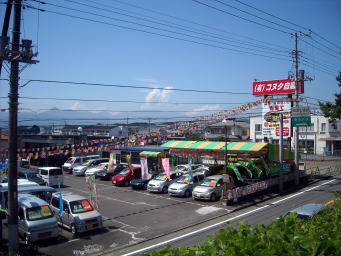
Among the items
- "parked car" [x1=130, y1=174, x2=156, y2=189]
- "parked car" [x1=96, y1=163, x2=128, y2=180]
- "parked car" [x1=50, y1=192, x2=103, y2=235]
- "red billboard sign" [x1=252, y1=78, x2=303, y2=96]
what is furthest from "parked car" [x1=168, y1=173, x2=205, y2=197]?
"red billboard sign" [x1=252, y1=78, x2=303, y2=96]

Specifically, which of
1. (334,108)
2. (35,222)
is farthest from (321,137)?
(35,222)

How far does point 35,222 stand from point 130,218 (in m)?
5.60

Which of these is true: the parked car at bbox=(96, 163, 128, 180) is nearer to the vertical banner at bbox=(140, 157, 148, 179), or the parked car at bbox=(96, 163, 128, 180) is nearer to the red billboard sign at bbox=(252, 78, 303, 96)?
the vertical banner at bbox=(140, 157, 148, 179)

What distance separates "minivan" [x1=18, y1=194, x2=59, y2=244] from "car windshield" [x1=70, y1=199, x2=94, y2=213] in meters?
1.28

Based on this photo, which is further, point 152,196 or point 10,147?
point 152,196

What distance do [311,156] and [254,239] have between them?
5051 centimetres

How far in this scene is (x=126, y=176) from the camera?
26984 millimetres

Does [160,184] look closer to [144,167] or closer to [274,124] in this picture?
[144,167]

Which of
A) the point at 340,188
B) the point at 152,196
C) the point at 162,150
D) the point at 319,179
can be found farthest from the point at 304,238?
the point at 319,179

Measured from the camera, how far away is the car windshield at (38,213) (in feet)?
44.1

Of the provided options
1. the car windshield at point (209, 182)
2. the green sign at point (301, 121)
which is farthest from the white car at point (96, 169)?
the green sign at point (301, 121)

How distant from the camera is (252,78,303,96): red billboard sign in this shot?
114 feet

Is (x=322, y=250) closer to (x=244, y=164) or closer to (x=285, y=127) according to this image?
(x=244, y=164)

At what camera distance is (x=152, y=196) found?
75.6 feet
